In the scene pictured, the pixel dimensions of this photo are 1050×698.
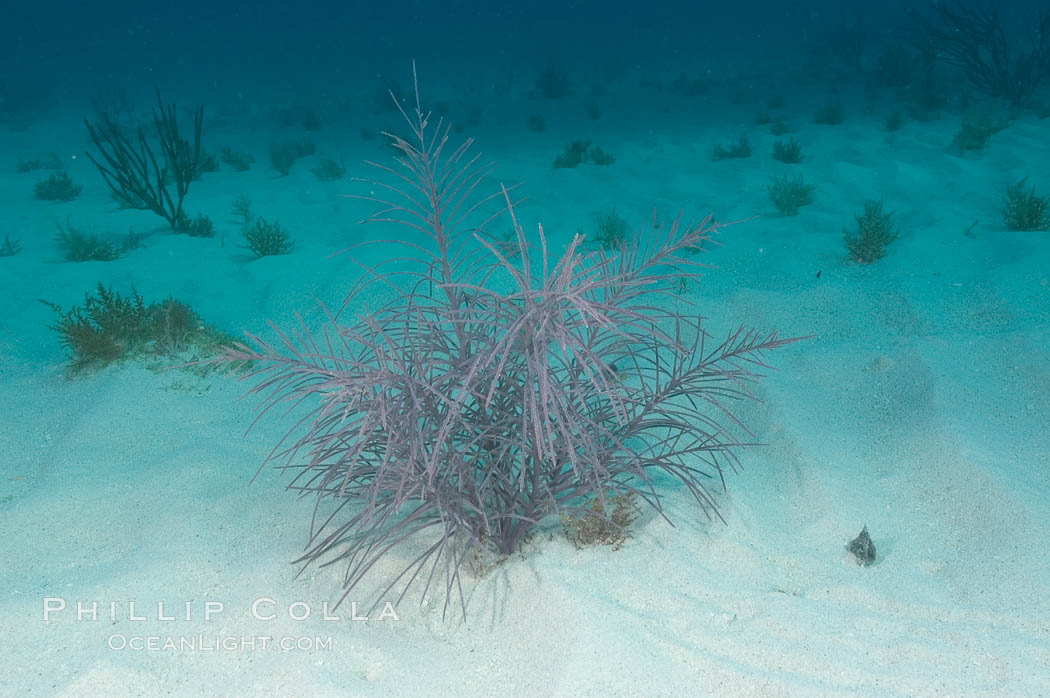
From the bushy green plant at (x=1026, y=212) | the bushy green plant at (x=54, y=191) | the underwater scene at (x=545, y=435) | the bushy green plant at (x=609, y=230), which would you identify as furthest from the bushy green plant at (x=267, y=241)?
the bushy green plant at (x=1026, y=212)

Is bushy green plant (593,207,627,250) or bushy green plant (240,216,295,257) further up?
bushy green plant (593,207,627,250)

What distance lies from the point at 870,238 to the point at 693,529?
384 cm

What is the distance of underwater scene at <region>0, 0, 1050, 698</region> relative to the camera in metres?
2.27

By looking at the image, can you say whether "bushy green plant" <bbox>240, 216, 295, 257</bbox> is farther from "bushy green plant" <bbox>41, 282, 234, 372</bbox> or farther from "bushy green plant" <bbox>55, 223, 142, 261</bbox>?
"bushy green plant" <bbox>41, 282, 234, 372</bbox>

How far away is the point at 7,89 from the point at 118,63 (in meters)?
17.4

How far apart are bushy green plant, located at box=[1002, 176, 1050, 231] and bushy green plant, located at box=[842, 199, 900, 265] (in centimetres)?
108

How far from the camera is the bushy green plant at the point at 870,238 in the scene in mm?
5512

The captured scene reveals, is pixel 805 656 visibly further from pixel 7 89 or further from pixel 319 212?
pixel 7 89

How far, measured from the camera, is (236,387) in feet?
14.2

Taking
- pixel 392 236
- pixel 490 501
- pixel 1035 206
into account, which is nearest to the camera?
pixel 490 501

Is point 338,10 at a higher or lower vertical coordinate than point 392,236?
higher

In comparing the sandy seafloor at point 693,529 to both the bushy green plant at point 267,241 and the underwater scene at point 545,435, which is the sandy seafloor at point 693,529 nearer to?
the underwater scene at point 545,435

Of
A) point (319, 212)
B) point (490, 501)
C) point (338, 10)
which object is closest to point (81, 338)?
point (490, 501)

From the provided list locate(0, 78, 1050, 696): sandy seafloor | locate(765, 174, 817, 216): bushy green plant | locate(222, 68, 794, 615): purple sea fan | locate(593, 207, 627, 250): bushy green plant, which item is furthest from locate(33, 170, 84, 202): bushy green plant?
locate(765, 174, 817, 216): bushy green plant
